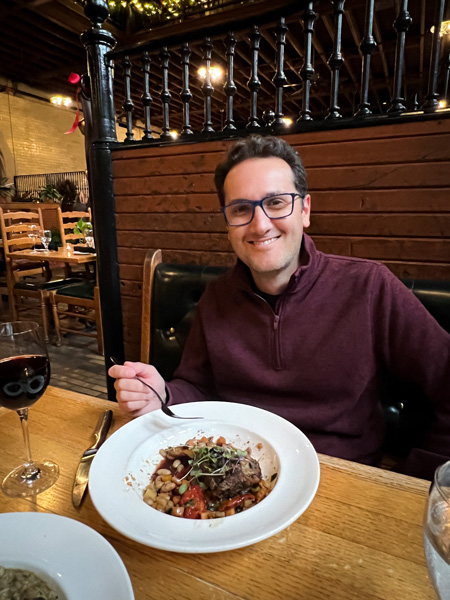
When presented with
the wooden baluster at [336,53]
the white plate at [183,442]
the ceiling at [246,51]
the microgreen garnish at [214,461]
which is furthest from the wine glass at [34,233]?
the microgreen garnish at [214,461]

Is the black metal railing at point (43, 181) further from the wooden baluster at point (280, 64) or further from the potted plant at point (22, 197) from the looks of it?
the wooden baluster at point (280, 64)

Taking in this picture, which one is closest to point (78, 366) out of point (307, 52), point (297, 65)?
point (307, 52)

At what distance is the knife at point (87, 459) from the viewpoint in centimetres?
66

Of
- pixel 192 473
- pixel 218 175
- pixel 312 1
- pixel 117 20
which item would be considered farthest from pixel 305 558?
pixel 117 20

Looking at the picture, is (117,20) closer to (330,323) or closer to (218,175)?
(218,175)

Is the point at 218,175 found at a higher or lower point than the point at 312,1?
lower

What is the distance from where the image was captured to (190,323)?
174 centimetres

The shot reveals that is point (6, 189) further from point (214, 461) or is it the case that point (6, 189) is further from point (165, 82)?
point (214, 461)

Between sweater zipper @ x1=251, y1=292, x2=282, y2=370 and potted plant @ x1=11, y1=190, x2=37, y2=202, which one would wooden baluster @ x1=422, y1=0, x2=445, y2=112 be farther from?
potted plant @ x1=11, y1=190, x2=37, y2=202

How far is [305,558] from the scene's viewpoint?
1.75ft

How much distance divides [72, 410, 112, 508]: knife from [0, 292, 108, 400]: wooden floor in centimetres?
226

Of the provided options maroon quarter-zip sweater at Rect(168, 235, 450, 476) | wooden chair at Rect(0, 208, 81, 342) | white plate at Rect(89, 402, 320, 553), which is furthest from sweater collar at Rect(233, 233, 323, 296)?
wooden chair at Rect(0, 208, 81, 342)

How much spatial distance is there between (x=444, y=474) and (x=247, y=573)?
33cm

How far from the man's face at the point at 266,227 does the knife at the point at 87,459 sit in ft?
2.09
